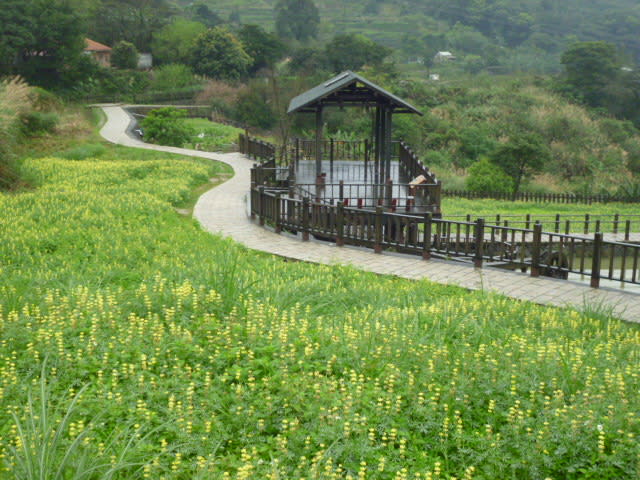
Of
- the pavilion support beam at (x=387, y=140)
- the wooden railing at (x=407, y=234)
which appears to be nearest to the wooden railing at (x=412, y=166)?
the pavilion support beam at (x=387, y=140)

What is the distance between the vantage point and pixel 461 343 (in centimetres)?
755

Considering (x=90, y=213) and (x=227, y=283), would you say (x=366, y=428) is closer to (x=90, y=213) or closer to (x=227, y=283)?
(x=227, y=283)

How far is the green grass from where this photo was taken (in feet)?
120

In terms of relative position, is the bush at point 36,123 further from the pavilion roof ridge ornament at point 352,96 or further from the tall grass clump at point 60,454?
the tall grass clump at point 60,454

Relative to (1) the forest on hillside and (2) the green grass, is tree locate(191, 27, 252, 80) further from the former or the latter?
(2) the green grass

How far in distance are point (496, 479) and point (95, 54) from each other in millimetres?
74001

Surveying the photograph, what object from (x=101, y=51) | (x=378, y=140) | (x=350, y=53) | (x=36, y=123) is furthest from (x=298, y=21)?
(x=378, y=140)

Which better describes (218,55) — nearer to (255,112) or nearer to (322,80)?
(322,80)

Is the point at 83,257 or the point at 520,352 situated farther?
the point at 83,257

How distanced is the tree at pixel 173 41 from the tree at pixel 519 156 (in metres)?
44.8

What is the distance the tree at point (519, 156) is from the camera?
35469 mm

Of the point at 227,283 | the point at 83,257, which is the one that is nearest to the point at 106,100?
the point at 83,257

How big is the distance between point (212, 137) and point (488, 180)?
17.0 meters

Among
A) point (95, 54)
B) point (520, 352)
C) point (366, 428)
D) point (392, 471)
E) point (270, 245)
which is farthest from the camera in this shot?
point (95, 54)
